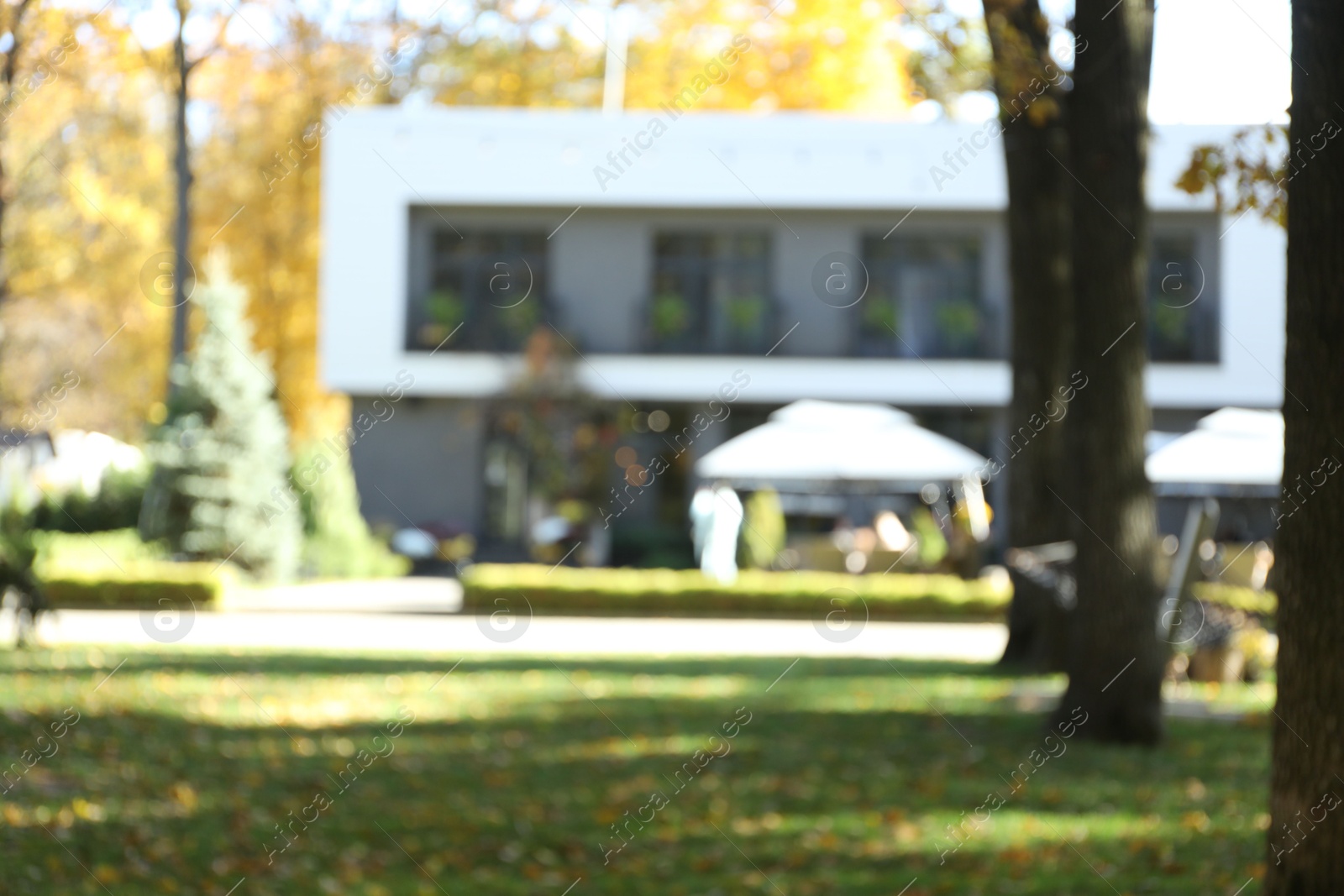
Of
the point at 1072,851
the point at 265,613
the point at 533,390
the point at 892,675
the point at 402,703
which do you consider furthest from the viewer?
the point at 533,390

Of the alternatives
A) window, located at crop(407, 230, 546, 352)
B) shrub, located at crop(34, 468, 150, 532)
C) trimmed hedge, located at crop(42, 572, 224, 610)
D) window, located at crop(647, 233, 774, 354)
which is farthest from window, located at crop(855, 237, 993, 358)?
shrub, located at crop(34, 468, 150, 532)

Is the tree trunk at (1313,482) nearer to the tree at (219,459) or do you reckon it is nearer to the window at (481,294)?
the tree at (219,459)

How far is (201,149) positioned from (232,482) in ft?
40.6

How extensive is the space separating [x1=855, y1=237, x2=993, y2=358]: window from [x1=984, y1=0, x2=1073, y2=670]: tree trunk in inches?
614

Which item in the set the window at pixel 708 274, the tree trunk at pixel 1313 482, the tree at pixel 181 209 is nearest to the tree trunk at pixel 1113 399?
the tree trunk at pixel 1313 482

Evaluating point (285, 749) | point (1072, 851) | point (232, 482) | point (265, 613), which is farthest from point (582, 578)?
point (1072, 851)

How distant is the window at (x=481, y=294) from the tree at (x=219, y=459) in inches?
179

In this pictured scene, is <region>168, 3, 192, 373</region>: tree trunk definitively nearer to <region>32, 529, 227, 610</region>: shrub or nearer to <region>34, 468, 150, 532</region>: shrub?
<region>32, 529, 227, 610</region>: shrub

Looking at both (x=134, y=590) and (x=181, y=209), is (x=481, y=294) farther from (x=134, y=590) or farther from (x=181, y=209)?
(x=134, y=590)

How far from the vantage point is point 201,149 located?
106ft

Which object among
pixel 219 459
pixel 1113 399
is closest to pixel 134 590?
→ pixel 219 459

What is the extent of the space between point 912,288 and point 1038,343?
1653cm

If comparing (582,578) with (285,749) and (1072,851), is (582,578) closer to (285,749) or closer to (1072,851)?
(285,749)

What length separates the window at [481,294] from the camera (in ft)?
89.6
